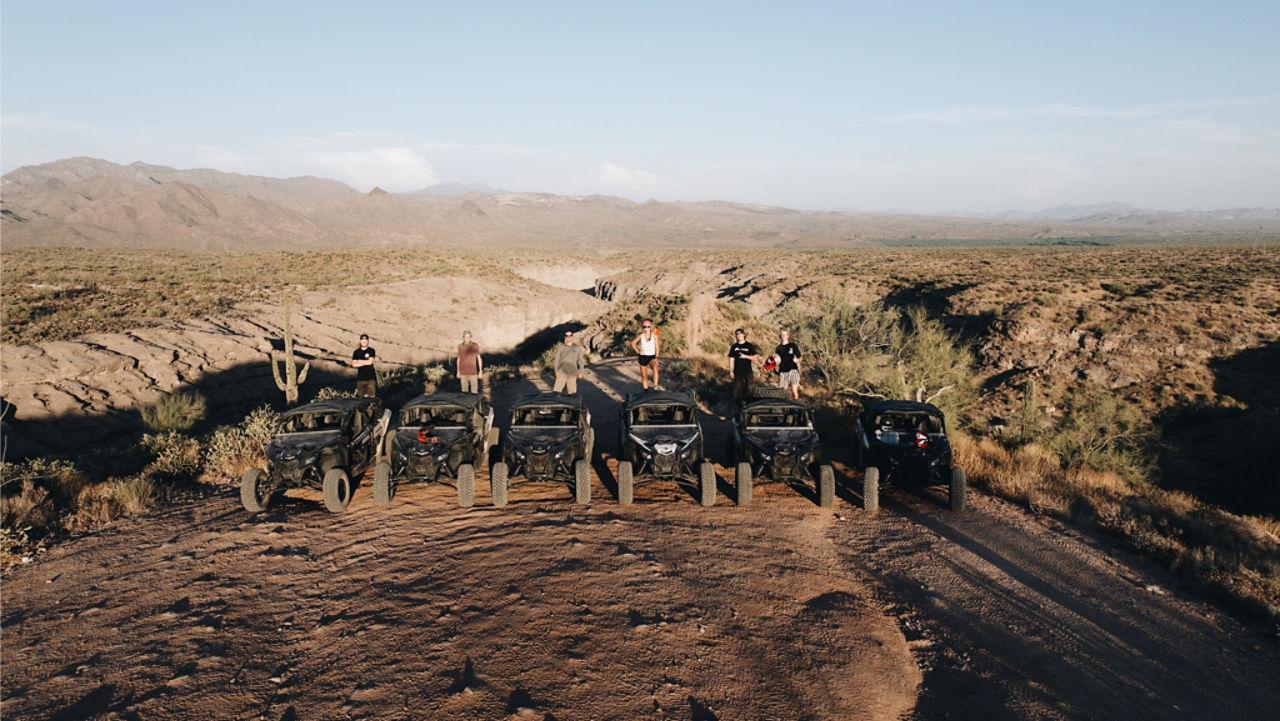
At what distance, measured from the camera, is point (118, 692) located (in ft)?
17.7

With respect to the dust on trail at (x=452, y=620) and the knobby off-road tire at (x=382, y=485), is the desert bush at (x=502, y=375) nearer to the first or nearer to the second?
the knobby off-road tire at (x=382, y=485)

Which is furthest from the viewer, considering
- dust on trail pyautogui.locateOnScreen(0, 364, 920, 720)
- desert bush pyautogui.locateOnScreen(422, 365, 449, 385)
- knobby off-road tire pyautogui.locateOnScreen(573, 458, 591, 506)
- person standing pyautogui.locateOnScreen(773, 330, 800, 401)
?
desert bush pyautogui.locateOnScreen(422, 365, 449, 385)

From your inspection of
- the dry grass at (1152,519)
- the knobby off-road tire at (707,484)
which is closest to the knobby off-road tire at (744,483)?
the knobby off-road tire at (707,484)

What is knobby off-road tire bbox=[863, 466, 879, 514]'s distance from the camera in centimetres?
1002

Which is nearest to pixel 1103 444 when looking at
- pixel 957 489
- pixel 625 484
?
pixel 957 489

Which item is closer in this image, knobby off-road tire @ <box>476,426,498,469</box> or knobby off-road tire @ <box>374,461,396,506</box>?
knobby off-road tire @ <box>374,461,396,506</box>

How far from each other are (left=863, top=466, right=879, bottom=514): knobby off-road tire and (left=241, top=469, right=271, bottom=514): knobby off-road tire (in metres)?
9.86

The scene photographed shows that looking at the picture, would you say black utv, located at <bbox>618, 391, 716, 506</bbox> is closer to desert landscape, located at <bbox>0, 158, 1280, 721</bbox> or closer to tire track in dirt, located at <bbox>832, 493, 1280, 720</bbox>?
desert landscape, located at <bbox>0, 158, 1280, 721</bbox>

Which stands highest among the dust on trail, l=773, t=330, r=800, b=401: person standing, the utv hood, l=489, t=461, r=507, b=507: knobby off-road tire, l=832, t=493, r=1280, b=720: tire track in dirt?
l=773, t=330, r=800, b=401: person standing

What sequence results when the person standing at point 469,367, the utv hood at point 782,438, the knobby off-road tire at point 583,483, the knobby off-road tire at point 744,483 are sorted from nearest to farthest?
the knobby off-road tire at point 583,483 → the knobby off-road tire at point 744,483 → the utv hood at point 782,438 → the person standing at point 469,367

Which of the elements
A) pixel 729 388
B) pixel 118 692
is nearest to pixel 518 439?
pixel 118 692

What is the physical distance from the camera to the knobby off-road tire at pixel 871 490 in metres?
10.0

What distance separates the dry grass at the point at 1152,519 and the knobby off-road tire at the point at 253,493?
42.2ft

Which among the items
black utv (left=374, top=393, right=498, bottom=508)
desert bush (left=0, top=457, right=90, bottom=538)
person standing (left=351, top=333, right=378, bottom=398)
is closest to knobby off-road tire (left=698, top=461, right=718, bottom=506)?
black utv (left=374, top=393, right=498, bottom=508)
